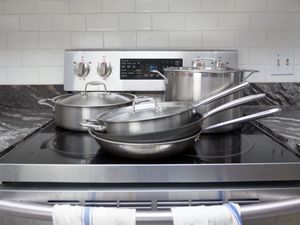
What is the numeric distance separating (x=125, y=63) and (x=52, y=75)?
319 millimetres

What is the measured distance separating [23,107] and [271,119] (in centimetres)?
96

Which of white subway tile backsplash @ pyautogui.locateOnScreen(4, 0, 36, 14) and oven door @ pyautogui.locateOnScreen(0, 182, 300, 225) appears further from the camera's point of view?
white subway tile backsplash @ pyautogui.locateOnScreen(4, 0, 36, 14)

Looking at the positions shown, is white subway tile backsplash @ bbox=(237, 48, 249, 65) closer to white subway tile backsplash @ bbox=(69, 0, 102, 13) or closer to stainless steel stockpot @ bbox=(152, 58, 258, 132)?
stainless steel stockpot @ bbox=(152, 58, 258, 132)

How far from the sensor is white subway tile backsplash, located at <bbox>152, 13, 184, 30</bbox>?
1479 mm

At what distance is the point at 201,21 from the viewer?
4.86 ft

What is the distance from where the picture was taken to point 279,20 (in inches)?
58.6

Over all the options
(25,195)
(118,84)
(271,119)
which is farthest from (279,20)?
(25,195)

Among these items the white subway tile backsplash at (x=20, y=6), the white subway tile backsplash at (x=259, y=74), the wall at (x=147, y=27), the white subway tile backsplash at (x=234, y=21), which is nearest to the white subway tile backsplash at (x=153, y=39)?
the wall at (x=147, y=27)

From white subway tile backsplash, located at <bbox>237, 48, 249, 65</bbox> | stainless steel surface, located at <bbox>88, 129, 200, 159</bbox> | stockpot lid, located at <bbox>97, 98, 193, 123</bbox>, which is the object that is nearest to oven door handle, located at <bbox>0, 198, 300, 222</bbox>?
stainless steel surface, located at <bbox>88, 129, 200, 159</bbox>

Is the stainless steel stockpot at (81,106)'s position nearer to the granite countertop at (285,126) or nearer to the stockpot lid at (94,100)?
the stockpot lid at (94,100)

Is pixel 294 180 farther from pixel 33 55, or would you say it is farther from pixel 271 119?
pixel 33 55

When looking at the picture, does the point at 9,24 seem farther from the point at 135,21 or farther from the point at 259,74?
the point at 259,74

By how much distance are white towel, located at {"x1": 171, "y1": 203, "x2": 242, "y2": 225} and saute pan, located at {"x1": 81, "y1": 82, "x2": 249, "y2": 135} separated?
20 centimetres

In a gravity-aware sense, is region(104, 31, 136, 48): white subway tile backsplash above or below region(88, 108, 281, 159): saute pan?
above
